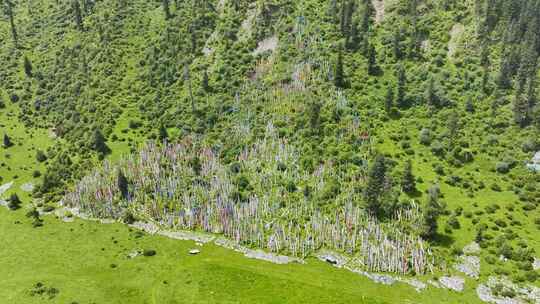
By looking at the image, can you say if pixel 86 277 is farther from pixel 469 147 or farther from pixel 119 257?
pixel 469 147

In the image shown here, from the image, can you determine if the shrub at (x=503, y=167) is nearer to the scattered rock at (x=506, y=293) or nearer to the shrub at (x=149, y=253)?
the scattered rock at (x=506, y=293)

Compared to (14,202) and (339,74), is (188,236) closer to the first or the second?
(14,202)

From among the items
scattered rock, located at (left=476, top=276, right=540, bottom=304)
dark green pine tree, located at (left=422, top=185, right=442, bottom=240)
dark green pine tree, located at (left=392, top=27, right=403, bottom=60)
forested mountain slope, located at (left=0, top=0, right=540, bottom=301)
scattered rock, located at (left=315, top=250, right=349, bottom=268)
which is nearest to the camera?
scattered rock, located at (left=476, top=276, right=540, bottom=304)

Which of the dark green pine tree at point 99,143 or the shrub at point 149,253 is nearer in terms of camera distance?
the shrub at point 149,253

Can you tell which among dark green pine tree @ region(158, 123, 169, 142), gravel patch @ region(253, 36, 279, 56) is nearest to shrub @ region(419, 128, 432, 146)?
gravel patch @ region(253, 36, 279, 56)

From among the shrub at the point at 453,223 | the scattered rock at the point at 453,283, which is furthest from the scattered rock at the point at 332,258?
the shrub at the point at 453,223

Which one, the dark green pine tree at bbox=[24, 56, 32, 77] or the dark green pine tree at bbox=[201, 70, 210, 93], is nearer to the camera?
the dark green pine tree at bbox=[201, 70, 210, 93]

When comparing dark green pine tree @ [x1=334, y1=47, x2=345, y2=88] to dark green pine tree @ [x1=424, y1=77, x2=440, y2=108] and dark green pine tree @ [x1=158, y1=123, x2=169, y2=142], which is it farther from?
dark green pine tree @ [x1=158, y1=123, x2=169, y2=142]
